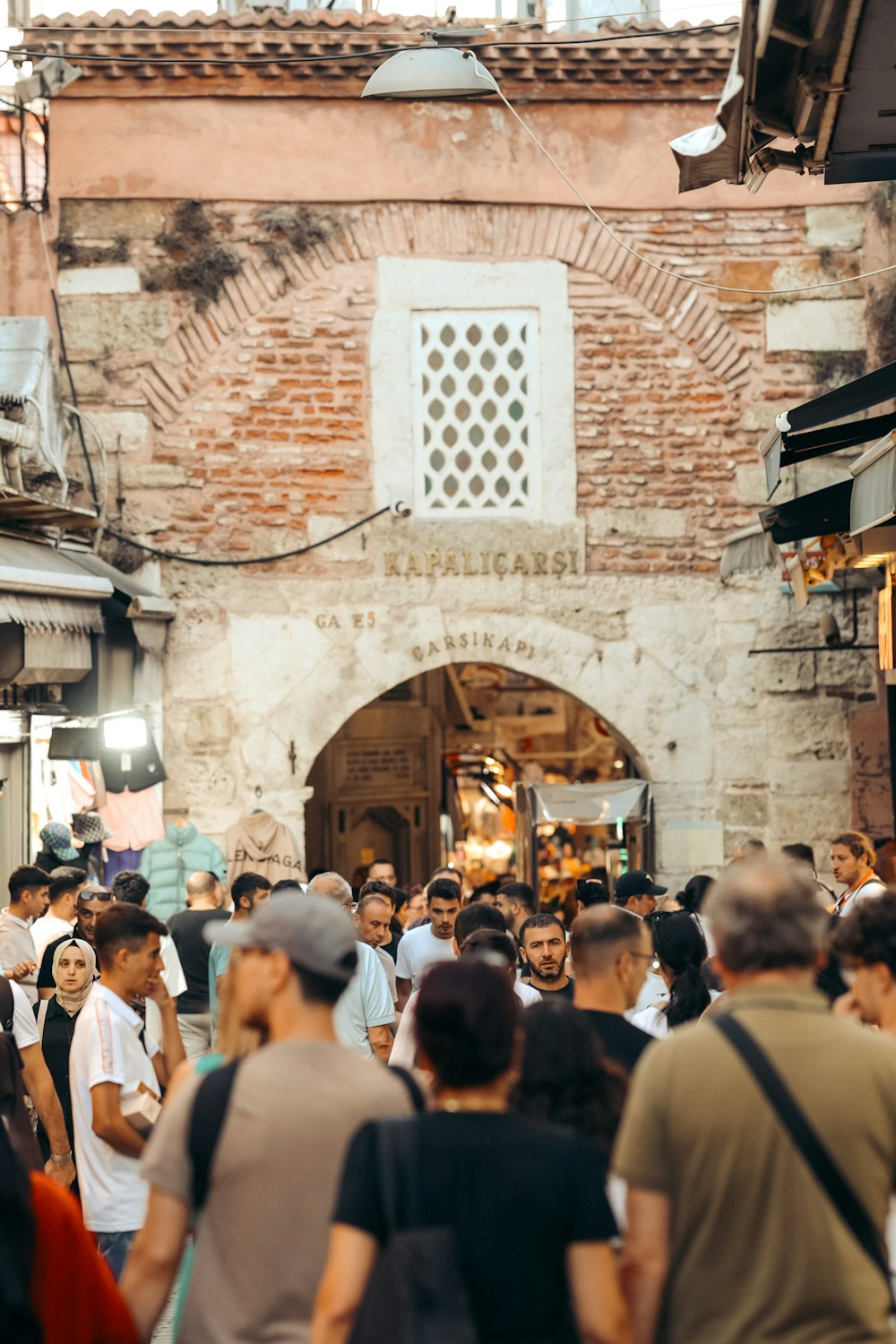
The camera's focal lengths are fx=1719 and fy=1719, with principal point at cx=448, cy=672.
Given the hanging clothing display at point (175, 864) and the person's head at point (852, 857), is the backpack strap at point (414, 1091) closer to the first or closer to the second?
the person's head at point (852, 857)

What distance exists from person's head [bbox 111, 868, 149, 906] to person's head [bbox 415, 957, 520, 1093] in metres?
5.63

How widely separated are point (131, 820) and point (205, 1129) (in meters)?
9.13

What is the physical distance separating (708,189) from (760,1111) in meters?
11.1

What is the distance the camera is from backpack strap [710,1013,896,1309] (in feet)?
9.19

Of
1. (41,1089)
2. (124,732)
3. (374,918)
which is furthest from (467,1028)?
(124,732)

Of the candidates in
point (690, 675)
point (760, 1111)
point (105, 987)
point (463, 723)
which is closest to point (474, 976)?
point (760, 1111)

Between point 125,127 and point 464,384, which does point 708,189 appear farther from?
point 125,127

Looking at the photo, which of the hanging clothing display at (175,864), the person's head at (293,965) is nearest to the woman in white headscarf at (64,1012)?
the person's head at (293,965)

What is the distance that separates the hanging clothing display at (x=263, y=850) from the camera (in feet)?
40.0

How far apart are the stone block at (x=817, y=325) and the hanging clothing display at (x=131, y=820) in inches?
225

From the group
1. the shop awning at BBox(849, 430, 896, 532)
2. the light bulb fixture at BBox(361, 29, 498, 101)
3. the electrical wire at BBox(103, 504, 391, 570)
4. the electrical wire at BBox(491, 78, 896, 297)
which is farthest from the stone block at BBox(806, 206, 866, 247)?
the shop awning at BBox(849, 430, 896, 532)

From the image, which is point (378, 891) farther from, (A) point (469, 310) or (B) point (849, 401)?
(A) point (469, 310)

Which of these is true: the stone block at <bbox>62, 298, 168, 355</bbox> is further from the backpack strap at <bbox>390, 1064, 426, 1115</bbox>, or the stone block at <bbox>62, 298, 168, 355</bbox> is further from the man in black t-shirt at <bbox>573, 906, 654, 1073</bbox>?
the backpack strap at <bbox>390, 1064, 426, 1115</bbox>

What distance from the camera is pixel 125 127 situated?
12.6 m
